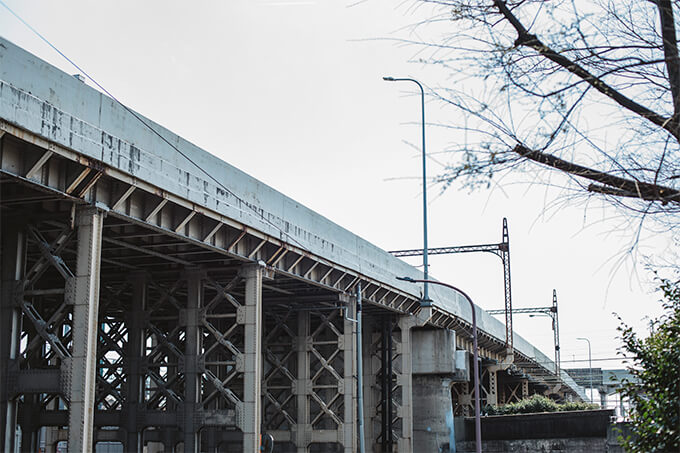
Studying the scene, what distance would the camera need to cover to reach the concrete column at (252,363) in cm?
2644

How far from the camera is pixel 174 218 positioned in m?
23.6

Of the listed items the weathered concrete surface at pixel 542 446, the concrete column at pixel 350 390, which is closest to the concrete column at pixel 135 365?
the concrete column at pixel 350 390

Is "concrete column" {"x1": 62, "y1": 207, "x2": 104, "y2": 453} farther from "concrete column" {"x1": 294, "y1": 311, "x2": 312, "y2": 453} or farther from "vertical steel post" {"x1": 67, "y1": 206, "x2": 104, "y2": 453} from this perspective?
"concrete column" {"x1": 294, "y1": 311, "x2": 312, "y2": 453}

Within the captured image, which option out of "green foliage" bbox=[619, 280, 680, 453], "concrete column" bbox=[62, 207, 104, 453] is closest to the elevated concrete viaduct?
"concrete column" bbox=[62, 207, 104, 453]

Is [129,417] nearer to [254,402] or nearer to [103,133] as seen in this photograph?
[254,402]

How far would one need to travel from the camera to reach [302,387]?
37.6 meters

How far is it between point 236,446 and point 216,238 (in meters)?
20.9

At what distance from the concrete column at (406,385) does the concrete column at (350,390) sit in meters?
7.71

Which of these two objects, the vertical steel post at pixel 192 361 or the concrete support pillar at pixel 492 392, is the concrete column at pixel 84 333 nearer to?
the vertical steel post at pixel 192 361

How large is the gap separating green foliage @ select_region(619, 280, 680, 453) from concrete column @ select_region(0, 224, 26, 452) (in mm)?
14222

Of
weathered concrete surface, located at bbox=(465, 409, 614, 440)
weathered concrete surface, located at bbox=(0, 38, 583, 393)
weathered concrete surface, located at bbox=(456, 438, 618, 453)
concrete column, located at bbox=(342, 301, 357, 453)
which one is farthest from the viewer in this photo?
weathered concrete surface, located at bbox=(465, 409, 614, 440)

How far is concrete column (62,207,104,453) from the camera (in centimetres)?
1820

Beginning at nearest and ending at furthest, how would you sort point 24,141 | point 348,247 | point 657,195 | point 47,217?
point 657,195 < point 24,141 < point 47,217 < point 348,247

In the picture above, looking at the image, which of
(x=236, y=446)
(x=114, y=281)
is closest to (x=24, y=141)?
(x=114, y=281)
